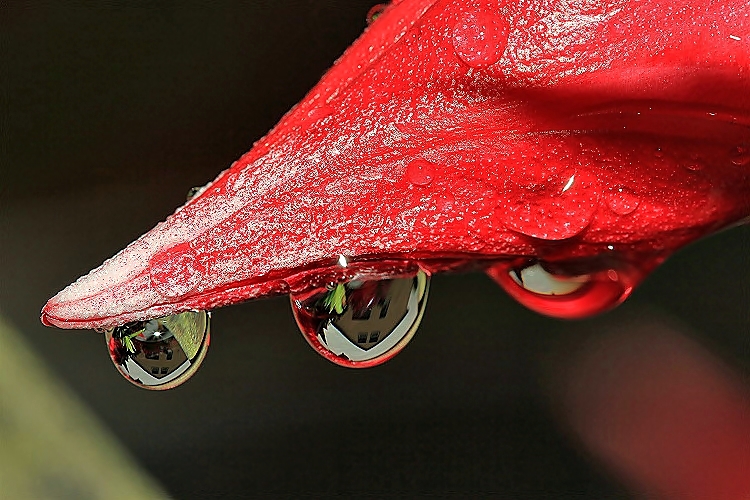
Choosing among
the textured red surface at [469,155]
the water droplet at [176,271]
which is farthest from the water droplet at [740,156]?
the water droplet at [176,271]

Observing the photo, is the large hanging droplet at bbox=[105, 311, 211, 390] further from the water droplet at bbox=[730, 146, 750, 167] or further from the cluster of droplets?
the water droplet at bbox=[730, 146, 750, 167]

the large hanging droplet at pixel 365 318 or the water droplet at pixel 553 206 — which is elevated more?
the water droplet at pixel 553 206

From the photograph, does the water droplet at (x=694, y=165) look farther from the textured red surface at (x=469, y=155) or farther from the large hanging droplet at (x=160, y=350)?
the large hanging droplet at (x=160, y=350)

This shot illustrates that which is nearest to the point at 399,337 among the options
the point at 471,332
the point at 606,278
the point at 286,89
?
the point at 606,278

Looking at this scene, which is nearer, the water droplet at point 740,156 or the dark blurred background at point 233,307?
the water droplet at point 740,156

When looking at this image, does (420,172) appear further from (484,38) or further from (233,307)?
(233,307)

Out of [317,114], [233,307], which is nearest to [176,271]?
[317,114]

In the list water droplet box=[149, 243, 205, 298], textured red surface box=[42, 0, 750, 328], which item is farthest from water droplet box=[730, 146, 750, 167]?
water droplet box=[149, 243, 205, 298]
